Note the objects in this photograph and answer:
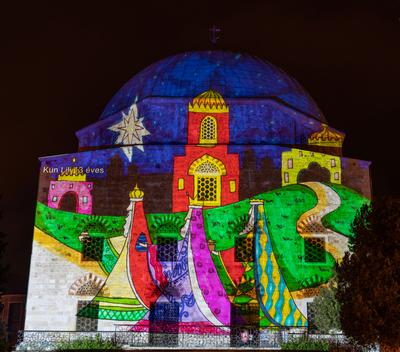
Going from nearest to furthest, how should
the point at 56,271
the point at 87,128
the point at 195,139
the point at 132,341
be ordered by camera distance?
the point at 132,341 < the point at 56,271 < the point at 195,139 < the point at 87,128

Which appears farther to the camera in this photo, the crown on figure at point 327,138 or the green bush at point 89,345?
the crown on figure at point 327,138

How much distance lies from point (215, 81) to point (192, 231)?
267 inches

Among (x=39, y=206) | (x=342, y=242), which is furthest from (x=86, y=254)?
(x=342, y=242)

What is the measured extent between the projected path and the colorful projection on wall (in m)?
0.04

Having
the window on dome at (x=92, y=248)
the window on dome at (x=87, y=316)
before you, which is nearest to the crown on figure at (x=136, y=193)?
the window on dome at (x=92, y=248)

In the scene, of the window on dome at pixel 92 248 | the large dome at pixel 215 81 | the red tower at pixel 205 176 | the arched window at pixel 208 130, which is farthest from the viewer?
the large dome at pixel 215 81

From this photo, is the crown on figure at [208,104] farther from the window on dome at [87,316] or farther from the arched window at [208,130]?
the window on dome at [87,316]

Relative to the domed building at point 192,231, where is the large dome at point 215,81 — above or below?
above

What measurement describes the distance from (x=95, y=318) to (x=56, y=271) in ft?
7.08

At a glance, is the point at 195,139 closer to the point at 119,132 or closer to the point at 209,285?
the point at 119,132

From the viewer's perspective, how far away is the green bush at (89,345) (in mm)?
17344

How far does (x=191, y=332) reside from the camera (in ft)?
65.7

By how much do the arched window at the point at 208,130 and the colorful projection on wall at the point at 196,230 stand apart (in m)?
0.72

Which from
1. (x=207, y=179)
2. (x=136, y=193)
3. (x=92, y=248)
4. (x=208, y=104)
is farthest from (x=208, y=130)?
(x=92, y=248)
